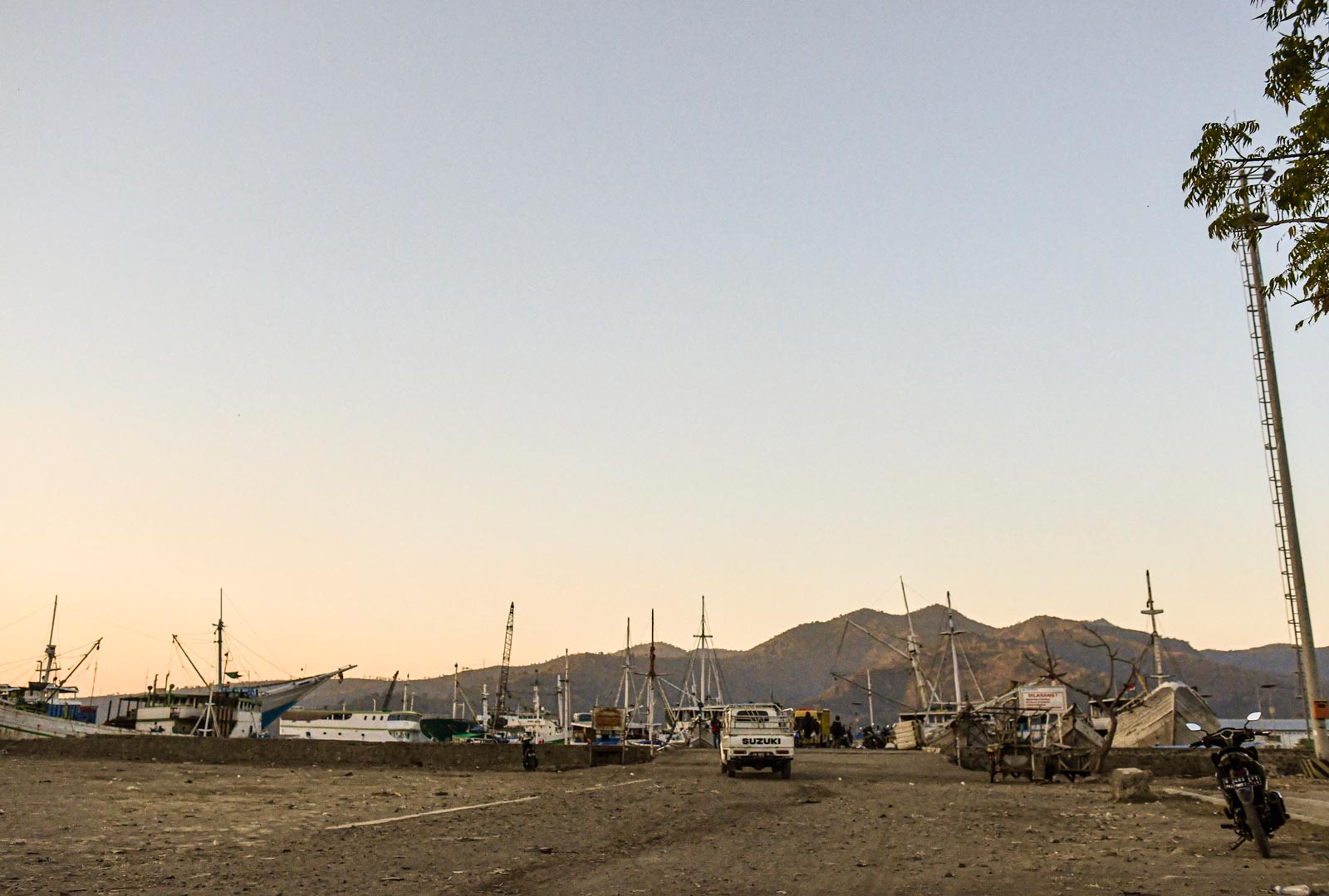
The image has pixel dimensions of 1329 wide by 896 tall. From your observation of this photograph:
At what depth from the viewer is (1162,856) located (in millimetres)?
11594

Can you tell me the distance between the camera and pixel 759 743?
2984cm

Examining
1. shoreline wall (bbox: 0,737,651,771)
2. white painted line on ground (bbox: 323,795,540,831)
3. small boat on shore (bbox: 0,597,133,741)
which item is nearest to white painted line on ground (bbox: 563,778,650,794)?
white painted line on ground (bbox: 323,795,540,831)

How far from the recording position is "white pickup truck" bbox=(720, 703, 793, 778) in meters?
29.8

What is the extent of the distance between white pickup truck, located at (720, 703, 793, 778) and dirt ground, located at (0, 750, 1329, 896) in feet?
19.6

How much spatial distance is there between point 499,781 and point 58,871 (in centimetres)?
1861

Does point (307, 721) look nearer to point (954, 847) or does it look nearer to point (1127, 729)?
point (1127, 729)

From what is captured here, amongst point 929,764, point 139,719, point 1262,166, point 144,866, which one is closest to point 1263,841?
point 1262,166

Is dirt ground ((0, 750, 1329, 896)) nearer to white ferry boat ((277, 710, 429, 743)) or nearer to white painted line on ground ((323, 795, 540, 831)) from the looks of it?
white painted line on ground ((323, 795, 540, 831))

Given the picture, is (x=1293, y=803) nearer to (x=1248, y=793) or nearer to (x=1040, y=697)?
(x=1248, y=793)

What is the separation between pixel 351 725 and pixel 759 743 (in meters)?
58.8

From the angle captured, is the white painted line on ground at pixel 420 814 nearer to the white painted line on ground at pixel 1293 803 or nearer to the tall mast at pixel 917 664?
the white painted line on ground at pixel 1293 803

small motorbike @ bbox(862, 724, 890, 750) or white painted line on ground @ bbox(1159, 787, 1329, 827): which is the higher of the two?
white painted line on ground @ bbox(1159, 787, 1329, 827)

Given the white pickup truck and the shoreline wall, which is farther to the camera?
the shoreline wall

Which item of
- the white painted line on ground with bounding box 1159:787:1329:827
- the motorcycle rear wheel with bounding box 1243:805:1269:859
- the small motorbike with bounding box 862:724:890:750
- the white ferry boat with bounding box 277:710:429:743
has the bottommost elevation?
the small motorbike with bounding box 862:724:890:750
